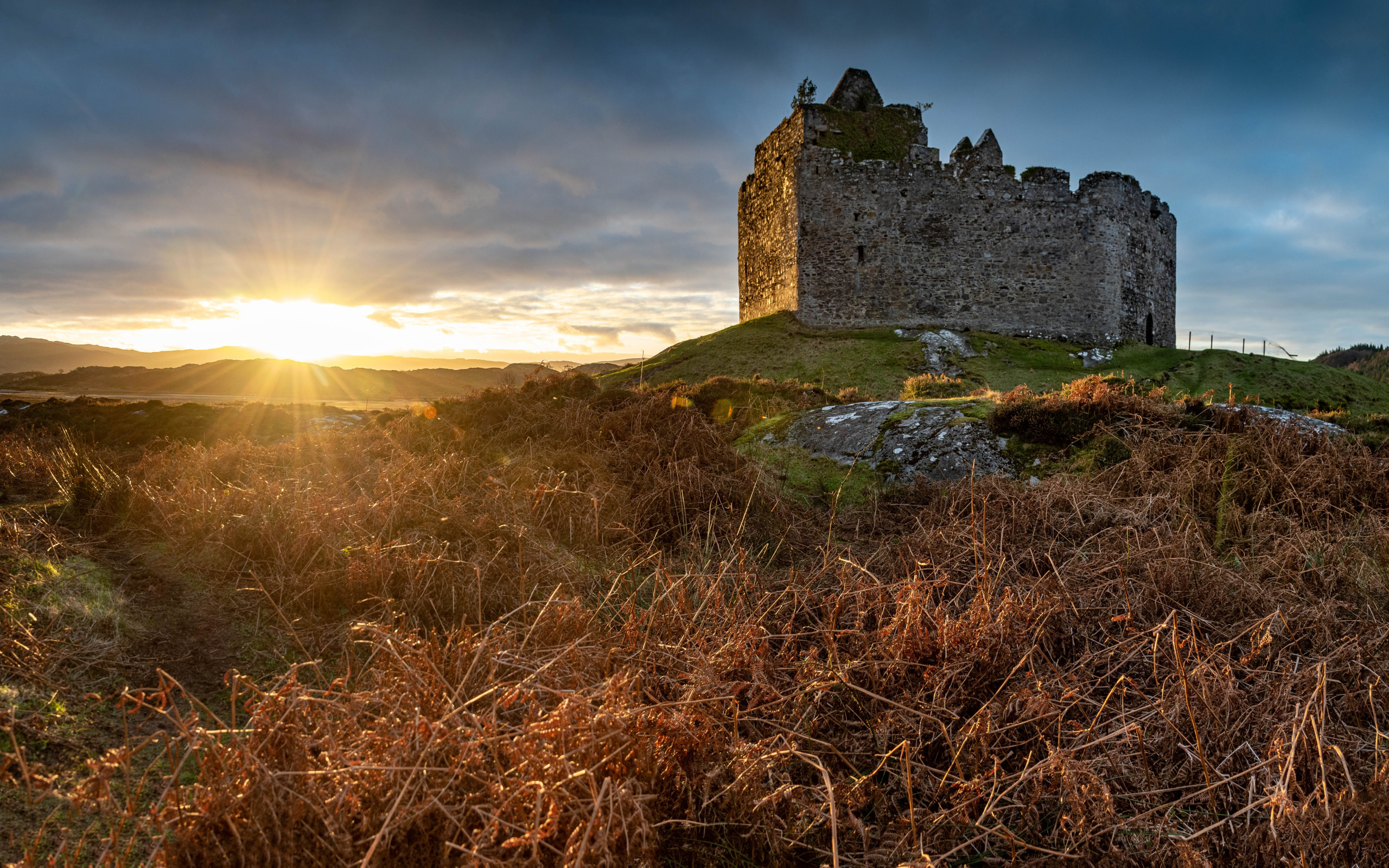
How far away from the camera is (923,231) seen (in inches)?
1001

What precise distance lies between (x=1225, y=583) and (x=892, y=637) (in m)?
2.23

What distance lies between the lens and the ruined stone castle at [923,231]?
24875 millimetres

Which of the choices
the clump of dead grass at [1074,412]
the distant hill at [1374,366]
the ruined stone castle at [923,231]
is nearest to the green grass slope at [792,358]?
the ruined stone castle at [923,231]

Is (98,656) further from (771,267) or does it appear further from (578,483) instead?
(771,267)

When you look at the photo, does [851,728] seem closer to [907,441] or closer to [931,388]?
[907,441]

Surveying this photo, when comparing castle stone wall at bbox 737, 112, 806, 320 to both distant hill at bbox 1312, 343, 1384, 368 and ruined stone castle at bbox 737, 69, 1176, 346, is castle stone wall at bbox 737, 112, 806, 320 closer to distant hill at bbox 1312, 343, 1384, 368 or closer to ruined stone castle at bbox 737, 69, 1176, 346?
ruined stone castle at bbox 737, 69, 1176, 346

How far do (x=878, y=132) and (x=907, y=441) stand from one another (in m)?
22.2

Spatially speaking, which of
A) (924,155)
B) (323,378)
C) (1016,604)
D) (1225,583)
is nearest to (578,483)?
(1016,604)

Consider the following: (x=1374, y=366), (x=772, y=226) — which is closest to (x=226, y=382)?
(x=772, y=226)

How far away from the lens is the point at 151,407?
35.5ft

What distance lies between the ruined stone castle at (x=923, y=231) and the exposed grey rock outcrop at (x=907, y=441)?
17.8 metres

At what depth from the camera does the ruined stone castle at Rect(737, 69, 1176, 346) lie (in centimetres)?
2488

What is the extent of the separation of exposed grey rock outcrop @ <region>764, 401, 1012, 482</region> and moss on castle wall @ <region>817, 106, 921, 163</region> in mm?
20119

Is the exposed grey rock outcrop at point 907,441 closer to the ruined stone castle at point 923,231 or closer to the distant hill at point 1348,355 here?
the ruined stone castle at point 923,231
